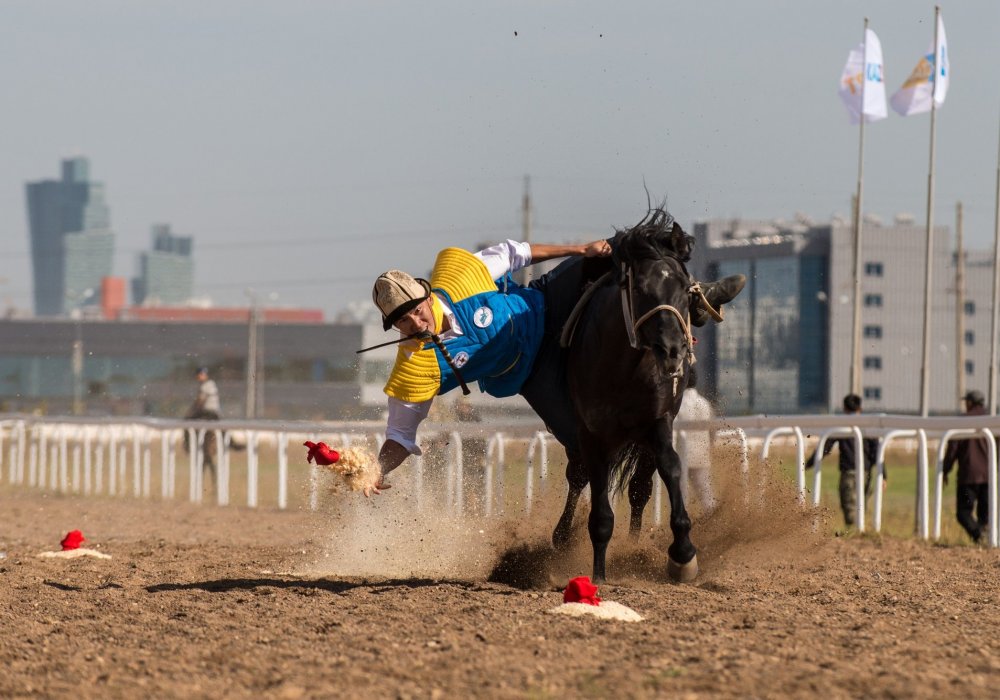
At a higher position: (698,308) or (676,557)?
(698,308)

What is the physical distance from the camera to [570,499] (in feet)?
28.0

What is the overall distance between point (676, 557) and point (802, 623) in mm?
1477

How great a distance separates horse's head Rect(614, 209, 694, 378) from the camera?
6.88 metres

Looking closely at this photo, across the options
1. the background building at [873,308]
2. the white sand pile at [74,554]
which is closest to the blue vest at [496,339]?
the white sand pile at [74,554]

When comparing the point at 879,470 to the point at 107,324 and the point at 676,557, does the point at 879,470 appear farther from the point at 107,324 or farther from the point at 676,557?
the point at 107,324

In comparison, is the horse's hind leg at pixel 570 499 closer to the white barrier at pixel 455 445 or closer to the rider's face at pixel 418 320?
the white barrier at pixel 455 445

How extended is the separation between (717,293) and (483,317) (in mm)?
1303

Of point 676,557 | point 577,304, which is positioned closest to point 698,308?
point 577,304

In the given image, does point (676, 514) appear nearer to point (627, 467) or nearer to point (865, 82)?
point (627, 467)

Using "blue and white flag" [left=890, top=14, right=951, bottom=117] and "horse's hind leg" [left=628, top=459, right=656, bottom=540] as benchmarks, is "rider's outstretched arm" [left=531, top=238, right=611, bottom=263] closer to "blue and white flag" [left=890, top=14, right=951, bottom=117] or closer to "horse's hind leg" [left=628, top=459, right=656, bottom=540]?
"horse's hind leg" [left=628, top=459, right=656, bottom=540]

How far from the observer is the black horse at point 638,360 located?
6988 mm

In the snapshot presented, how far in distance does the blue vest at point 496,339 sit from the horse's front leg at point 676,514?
987 millimetres

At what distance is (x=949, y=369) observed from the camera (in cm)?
8550

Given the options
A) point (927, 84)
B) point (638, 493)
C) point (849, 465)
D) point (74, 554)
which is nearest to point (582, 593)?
point (638, 493)
